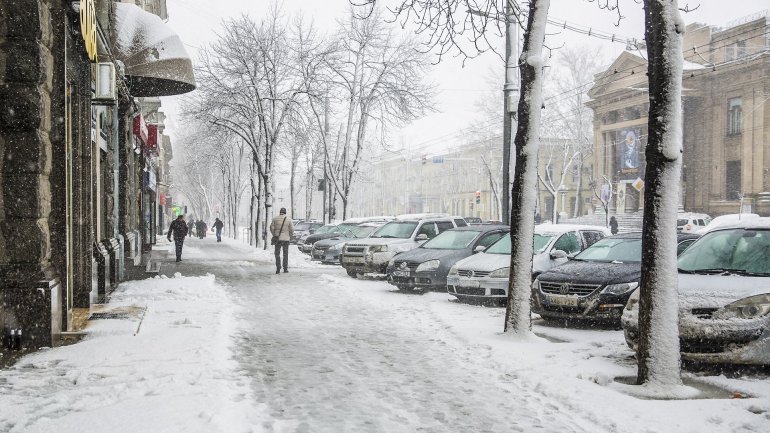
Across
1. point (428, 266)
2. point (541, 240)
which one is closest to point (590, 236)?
point (541, 240)

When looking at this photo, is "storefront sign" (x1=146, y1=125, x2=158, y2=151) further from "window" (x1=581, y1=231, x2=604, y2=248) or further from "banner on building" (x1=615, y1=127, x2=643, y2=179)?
"banner on building" (x1=615, y1=127, x2=643, y2=179)

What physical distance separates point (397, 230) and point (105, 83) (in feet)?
34.6

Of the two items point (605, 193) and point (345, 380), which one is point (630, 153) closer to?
point (605, 193)

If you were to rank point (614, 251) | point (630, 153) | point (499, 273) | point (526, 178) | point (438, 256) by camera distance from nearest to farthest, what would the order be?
1. point (526, 178)
2. point (614, 251)
3. point (499, 273)
4. point (438, 256)
5. point (630, 153)

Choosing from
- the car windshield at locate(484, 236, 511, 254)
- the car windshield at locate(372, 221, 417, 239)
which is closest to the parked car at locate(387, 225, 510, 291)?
the car windshield at locate(484, 236, 511, 254)

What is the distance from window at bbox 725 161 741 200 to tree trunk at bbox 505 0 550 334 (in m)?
45.3

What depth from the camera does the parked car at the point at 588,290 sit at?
10.3 meters

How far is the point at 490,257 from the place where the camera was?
13.9m

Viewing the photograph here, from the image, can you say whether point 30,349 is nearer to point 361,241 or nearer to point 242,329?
point 242,329

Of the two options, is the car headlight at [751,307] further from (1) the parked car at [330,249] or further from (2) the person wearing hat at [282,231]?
(1) the parked car at [330,249]

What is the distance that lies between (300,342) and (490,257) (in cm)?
567

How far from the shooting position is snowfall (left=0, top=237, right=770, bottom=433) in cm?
547

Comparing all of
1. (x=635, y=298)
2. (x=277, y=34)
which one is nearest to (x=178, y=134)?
(x=277, y=34)

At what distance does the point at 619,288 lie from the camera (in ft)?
34.0
